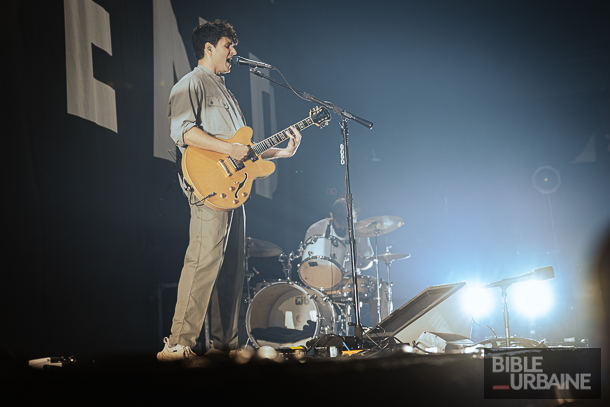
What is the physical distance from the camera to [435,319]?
253 cm

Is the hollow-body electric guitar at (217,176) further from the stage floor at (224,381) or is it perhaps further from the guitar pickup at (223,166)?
the stage floor at (224,381)

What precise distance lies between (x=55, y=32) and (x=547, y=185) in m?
5.74

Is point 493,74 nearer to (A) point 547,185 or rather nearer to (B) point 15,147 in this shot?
(A) point 547,185

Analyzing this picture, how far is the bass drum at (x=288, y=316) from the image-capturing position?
141 inches

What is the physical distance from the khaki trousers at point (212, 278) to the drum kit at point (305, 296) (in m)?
0.51

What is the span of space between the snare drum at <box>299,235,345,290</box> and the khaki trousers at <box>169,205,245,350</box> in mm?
1112

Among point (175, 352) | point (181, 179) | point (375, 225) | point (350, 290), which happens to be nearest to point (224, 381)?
point (175, 352)

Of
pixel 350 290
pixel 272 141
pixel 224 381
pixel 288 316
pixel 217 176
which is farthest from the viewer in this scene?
pixel 350 290

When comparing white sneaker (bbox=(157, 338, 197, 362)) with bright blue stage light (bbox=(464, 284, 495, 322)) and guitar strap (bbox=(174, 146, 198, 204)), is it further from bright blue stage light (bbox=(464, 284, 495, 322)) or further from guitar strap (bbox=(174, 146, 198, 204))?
bright blue stage light (bbox=(464, 284, 495, 322))

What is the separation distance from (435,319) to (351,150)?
11.9 feet

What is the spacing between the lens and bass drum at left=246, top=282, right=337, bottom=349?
3.58 metres

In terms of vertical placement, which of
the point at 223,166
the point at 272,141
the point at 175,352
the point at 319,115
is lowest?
the point at 175,352

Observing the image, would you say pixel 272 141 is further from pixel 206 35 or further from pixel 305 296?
pixel 305 296

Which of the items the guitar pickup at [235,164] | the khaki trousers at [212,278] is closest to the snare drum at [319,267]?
the khaki trousers at [212,278]
